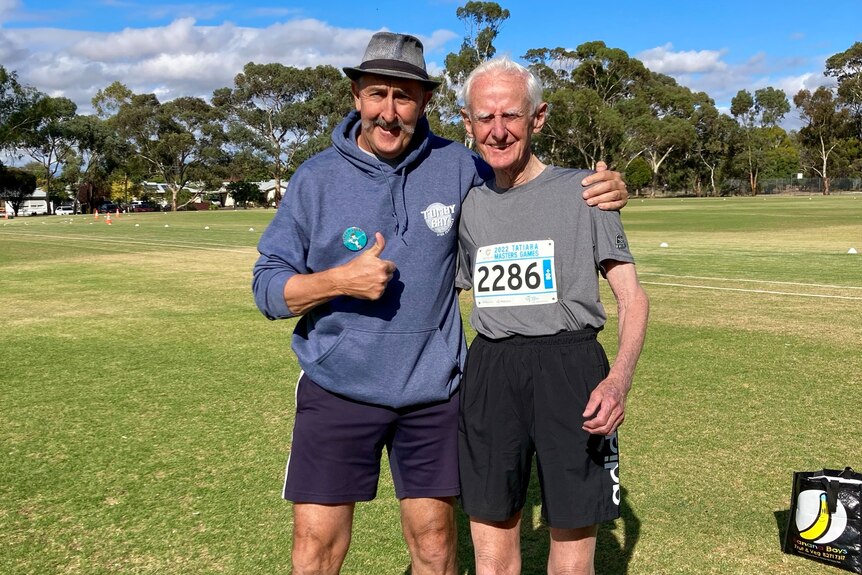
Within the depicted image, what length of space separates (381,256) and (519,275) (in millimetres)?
493

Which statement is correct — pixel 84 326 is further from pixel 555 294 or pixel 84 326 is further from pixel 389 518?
pixel 555 294

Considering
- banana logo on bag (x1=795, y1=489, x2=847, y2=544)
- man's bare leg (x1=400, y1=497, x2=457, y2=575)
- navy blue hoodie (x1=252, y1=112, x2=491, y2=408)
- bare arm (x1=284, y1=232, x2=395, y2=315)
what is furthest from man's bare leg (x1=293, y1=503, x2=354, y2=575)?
banana logo on bag (x1=795, y1=489, x2=847, y2=544)

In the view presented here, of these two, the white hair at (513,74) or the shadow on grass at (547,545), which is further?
the shadow on grass at (547,545)

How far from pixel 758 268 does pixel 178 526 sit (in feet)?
45.9

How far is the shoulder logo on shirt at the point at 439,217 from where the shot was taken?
2982 millimetres

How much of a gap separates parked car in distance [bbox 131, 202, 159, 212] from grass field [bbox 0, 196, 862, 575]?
7560cm

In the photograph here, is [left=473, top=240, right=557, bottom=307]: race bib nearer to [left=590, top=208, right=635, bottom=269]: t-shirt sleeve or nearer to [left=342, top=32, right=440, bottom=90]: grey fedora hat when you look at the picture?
[left=590, top=208, right=635, bottom=269]: t-shirt sleeve

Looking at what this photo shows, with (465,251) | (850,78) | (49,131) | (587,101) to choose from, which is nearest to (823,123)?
(850,78)

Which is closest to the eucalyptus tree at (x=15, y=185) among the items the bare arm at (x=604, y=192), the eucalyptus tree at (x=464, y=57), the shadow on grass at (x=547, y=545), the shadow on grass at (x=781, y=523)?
the eucalyptus tree at (x=464, y=57)

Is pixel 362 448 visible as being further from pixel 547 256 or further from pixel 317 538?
pixel 547 256

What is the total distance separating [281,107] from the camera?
8756cm

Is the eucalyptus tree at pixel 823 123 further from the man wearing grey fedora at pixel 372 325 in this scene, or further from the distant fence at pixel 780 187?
the man wearing grey fedora at pixel 372 325

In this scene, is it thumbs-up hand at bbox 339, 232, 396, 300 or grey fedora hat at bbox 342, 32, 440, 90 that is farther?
grey fedora hat at bbox 342, 32, 440, 90

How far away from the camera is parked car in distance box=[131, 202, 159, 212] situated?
84.2 metres
